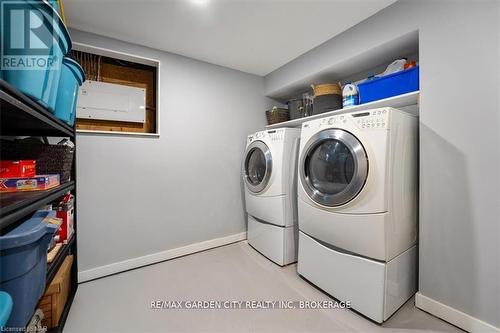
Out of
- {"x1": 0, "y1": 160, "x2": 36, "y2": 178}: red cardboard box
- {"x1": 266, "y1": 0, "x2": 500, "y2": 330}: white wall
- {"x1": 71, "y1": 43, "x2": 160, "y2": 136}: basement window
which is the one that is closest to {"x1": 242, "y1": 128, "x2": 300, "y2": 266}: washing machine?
{"x1": 266, "y1": 0, "x2": 500, "y2": 330}: white wall

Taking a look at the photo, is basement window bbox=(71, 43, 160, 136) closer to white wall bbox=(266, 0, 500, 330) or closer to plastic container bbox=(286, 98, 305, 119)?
plastic container bbox=(286, 98, 305, 119)

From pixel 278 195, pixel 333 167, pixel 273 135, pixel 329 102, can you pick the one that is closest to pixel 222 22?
pixel 273 135

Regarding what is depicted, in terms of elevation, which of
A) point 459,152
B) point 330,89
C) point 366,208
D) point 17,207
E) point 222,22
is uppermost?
point 222,22

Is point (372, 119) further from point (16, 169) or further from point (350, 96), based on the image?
point (16, 169)

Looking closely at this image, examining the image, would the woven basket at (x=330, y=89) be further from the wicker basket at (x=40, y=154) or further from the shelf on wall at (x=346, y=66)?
the wicker basket at (x=40, y=154)

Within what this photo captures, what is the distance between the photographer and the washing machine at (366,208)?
126 cm

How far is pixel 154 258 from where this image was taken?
6.69ft

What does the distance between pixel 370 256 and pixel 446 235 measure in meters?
0.49

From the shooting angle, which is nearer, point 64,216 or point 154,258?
point 64,216

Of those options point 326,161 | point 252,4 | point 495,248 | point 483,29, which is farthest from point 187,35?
point 495,248

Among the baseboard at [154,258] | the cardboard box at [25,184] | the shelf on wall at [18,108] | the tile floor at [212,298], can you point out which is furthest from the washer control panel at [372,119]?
the baseboard at [154,258]

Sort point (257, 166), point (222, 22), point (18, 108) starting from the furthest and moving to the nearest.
→ point (257, 166) < point (222, 22) < point (18, 108)

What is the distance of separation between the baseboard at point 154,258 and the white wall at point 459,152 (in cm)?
180

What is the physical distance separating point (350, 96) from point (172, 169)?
6.03ft
